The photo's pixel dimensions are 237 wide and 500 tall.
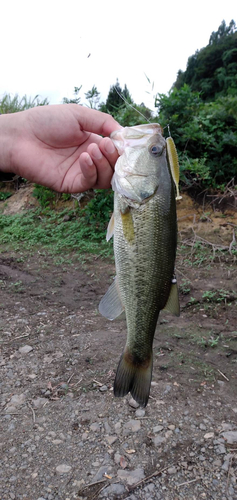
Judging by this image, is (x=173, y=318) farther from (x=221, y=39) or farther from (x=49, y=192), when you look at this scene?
(x=221, y=39)

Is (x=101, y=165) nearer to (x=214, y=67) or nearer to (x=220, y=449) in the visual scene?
(x=220, y=449)

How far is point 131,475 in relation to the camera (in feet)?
8.13

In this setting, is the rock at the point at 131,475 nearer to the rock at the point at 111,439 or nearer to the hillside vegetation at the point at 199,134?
the rock at the point at 111,439

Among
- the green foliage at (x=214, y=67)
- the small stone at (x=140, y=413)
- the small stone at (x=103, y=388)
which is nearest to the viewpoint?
the small stone at (x=140, y=413)

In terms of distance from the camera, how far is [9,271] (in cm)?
594

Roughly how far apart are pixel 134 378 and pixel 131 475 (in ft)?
3.47

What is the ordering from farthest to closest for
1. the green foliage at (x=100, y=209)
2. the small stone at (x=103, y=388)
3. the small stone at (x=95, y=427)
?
1. the green foliage at (x=100, y=209)
2. the small stone at (x=103, y=388)
3. the small stone at (x=95, y=427)

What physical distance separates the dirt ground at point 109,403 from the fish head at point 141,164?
1.90 meters

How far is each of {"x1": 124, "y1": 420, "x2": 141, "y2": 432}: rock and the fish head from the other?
1911 millimetres

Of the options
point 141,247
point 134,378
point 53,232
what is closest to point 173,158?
point 141,247

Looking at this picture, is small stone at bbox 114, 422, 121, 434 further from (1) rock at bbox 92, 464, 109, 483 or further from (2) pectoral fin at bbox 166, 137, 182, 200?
Result: (2) pectoral fin at bbox 166, 137, 182, 200

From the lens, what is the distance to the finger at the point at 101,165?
212cm

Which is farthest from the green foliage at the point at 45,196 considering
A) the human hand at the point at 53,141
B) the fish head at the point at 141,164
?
the fish head at the point at 141,164

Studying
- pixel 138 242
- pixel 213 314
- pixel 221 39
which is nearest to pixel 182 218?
pixel 213 314
